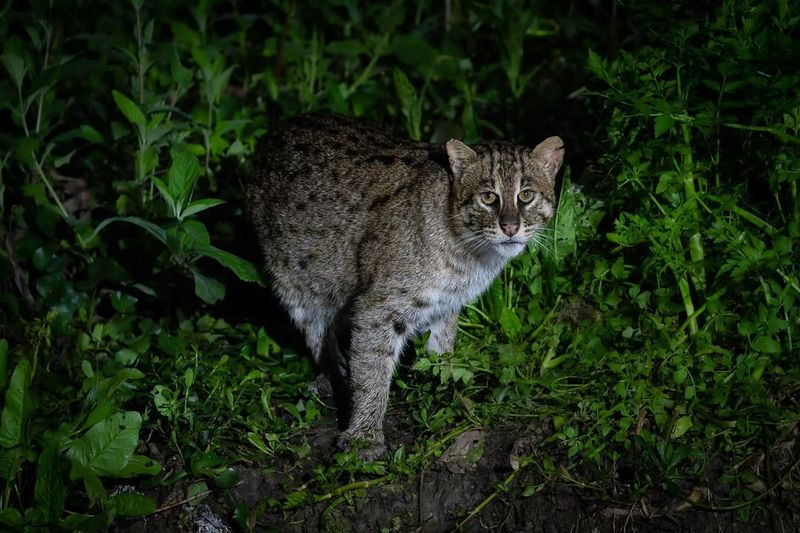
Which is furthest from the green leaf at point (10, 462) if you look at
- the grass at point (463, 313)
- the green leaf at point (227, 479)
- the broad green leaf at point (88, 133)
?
the broad green leaf at point (88, 133)

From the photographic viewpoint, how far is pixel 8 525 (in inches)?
183

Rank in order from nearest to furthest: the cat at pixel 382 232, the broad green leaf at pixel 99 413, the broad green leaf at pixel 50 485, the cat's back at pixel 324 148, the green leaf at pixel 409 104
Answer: the broad green leaf at pixel 50 485, the broad green leaf at pixel 99 413, the cat at pixel 382 232, the cat's back at pixel 324 148, the green leaf at pixel 409 104

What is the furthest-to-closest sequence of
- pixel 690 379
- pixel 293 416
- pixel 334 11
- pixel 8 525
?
pixel 334 11 < pixel 293 416 < pixel 690 379 < pixel 8 525

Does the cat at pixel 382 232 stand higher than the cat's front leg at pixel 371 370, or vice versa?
the cat at pixel 382 232

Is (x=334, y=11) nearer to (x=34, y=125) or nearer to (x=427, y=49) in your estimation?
(x=427, y=49)

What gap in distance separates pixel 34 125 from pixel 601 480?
15.1ft

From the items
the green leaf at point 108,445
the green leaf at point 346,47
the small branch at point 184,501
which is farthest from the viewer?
the green leaf at point 346,47

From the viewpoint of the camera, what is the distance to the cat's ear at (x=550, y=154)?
224 inches

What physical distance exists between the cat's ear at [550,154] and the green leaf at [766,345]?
57.9 inches

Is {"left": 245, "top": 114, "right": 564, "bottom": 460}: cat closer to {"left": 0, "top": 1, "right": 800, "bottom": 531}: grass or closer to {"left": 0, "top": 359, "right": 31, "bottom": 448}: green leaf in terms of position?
{"left": 0, "top": 1, "right": 800, "bottom": 531}: grass

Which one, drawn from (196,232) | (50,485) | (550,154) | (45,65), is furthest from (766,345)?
(45,65)

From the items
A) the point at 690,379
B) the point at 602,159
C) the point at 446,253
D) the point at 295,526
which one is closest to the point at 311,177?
the point at 446,253

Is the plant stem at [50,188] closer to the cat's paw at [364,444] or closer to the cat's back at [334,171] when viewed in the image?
the cat's back at [334,171]

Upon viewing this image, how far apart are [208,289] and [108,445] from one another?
1310 mm
